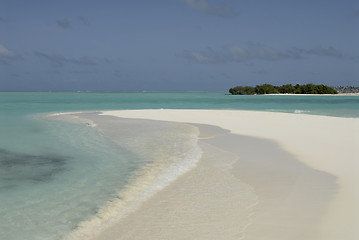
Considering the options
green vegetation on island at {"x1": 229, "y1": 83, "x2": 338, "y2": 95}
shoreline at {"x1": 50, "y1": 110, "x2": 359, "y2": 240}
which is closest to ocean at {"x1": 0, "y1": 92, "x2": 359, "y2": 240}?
shoreline at {"x1": 50, "y1": 110, "x2": 359, "y2": 240}

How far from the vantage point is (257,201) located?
554cm

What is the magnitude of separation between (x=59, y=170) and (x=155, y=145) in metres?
3.95

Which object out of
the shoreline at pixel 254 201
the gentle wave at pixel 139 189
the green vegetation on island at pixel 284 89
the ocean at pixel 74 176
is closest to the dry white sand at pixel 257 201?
the shoreline at pixel 254 201

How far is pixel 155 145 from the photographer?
1140 cm

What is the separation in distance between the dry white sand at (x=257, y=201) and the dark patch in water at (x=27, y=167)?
10.4 ft

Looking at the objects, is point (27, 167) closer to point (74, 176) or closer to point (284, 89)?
point (74, 176)

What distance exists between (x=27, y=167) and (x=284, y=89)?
13247cm

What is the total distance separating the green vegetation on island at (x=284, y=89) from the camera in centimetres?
12512

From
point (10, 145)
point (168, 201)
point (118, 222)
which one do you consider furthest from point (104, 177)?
point (10, 145)

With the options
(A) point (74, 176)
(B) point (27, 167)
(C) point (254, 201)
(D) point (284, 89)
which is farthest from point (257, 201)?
(D) point (284, 89)

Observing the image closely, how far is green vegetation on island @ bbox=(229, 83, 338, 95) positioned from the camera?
4926 inches

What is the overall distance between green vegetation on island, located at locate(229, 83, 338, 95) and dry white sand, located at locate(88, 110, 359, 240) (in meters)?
125

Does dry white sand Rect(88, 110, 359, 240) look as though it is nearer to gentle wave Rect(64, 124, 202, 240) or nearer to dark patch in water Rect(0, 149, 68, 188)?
gentle wave Rect(64, 124, 202, 240)

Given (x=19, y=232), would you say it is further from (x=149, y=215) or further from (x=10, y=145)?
(x=10, y=145)
